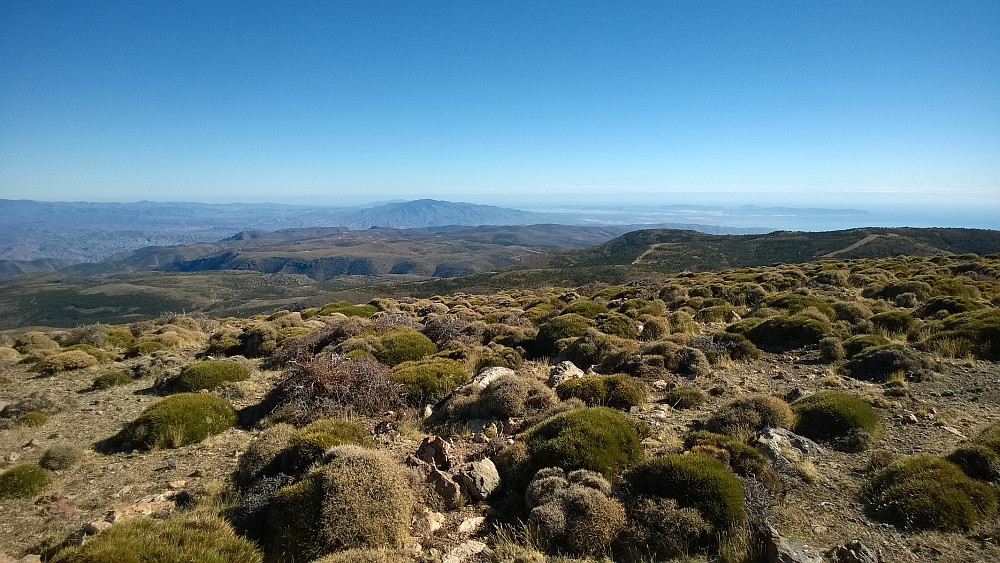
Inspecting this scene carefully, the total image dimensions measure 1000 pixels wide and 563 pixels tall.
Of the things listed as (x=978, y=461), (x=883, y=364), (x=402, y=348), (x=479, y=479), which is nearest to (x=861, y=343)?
(x=883, y=364)

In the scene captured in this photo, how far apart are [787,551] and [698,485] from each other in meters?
1.14

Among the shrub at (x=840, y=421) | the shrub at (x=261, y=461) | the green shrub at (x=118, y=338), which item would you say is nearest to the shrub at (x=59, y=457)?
the shrub at (x=261, y=461)

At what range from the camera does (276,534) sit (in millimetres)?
5203

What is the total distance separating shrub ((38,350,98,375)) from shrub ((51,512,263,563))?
12456 millimetres

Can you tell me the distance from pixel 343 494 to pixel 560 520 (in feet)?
8.66

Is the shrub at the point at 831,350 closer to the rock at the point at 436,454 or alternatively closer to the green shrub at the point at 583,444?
the green shrub at the point at 583,444

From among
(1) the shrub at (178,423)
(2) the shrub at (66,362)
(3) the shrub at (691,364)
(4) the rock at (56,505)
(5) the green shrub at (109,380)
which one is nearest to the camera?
(4) the rock at (56,505)

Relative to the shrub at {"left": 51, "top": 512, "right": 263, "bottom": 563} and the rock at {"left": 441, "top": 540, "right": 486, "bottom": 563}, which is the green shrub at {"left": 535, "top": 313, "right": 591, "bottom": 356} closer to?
the rock at {"left": 441, "top": 540, "right": 486, "bottom": 563}

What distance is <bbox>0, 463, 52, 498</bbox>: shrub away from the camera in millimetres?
6480

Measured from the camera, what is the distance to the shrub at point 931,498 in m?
4.89

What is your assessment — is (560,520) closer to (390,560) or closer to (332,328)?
(390,560)

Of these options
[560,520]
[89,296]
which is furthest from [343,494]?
[89,296]

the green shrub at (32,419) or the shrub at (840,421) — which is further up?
the shrub at (840,421)

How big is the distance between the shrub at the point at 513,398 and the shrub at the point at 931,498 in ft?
16.9
